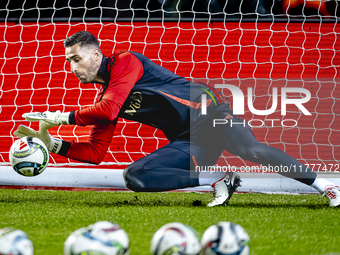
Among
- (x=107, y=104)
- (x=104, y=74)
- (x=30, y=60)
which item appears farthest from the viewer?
(x=30, y=60)

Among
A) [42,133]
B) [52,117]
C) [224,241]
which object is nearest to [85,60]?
[52,117]

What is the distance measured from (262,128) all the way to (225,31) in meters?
1.54

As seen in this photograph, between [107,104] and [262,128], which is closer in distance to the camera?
[107,104]

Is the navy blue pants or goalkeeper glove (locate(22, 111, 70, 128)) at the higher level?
goalkeeper glove (locate(22, 111, 70, 128))

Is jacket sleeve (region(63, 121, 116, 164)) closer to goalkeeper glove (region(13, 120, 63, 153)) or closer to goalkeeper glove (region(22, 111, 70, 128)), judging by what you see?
goalkeeper glove (region(13, 120, 63, 153))

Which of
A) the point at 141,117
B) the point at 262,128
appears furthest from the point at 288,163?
the point at 262,128

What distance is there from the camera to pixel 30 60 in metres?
6.22

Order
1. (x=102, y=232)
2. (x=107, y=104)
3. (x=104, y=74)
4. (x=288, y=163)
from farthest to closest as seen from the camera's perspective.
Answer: (x=104, y=74)
(x=107, y=104)
(x=288, y=163)
(x=102, y=232)

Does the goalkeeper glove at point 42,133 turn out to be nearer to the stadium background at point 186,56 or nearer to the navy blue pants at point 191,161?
the navy blue pants at point 191,161

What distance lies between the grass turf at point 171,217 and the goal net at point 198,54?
6.19 feet

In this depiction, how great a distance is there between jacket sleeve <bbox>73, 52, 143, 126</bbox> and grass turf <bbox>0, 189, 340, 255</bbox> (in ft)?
2.49

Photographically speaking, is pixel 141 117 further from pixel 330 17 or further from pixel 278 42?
pixel 330 17

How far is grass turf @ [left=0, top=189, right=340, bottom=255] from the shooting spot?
1.98 metres

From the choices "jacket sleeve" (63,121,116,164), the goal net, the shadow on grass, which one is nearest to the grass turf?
the shadow on grass
